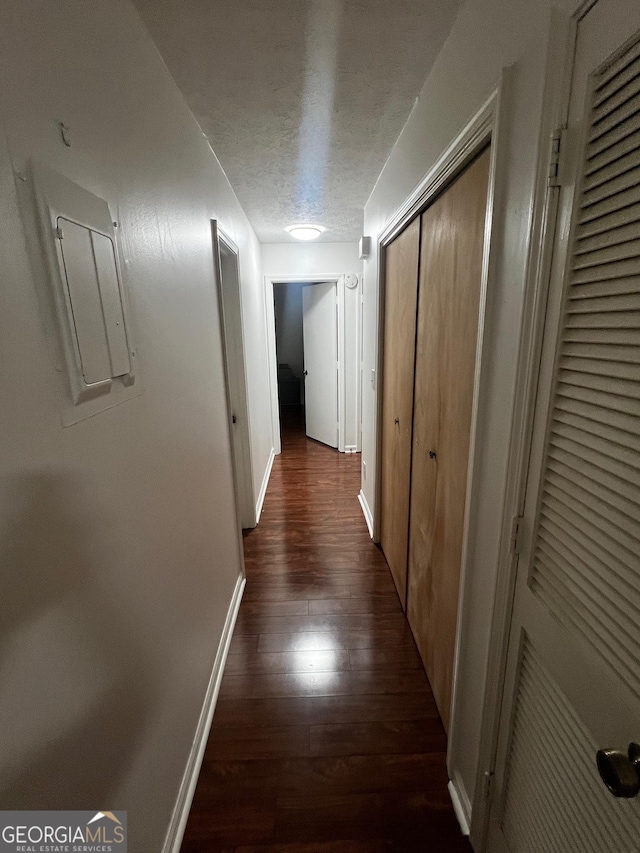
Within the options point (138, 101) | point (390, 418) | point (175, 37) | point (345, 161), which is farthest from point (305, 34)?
point (390, 418)

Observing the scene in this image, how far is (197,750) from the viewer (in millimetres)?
1293

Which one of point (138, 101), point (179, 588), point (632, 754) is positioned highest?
point (138, 101)

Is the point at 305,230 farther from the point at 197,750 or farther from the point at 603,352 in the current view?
the point at 197,750

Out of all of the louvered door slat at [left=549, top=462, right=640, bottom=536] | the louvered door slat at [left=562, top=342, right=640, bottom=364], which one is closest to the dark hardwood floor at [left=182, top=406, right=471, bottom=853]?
the louvered door slat at [left=549, top=462, right=640, bottom=536]

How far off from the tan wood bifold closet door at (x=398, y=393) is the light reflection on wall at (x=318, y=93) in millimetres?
564

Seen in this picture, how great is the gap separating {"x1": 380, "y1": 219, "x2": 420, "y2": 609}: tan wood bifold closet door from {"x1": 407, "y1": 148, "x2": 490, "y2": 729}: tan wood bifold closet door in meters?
0.11

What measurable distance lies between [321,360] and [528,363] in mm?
3819

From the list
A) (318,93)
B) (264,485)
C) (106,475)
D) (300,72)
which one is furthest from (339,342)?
(106,475)

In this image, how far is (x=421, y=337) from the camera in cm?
152

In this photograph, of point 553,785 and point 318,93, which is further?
point 318,93

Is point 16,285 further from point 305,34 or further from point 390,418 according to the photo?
A: point 390,418

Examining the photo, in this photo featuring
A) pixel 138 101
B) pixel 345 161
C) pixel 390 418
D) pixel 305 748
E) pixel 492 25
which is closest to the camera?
pixel 492 25

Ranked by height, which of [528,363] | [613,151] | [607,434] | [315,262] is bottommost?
[607,434]

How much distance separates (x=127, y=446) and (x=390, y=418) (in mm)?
1591
